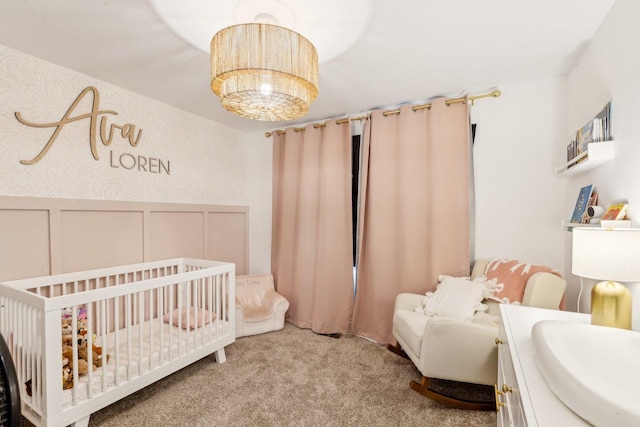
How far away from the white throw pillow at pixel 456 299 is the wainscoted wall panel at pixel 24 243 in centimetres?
263

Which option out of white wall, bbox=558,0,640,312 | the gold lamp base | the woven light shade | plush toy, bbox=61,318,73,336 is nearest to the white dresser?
the gold lamp base

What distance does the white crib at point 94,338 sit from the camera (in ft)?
4.72

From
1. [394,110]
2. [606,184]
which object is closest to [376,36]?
[394,110]

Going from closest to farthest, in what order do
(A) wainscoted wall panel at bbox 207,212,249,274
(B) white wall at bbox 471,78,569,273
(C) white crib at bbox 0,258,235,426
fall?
(C) white crib at bbox 0,258,235,426 → (B) white wall at bbox 471,78,569,273 → (A) wainscoted wall panel at bbox 207,212,249,274

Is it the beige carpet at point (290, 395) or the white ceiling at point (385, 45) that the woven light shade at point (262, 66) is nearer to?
the white ceiling at point (385, 45)

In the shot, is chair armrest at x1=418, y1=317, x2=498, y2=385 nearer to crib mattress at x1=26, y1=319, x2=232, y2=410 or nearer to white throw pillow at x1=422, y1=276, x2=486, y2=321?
white throw pillow at x1=422, y1=276, x2=486, y2=321

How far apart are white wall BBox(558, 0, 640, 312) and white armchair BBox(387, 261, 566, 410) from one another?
9.5 inches

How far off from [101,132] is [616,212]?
3.14 m

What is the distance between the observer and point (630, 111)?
1.35m

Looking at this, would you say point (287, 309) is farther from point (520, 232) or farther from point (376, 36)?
point (376, 36)

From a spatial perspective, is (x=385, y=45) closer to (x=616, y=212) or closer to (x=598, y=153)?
(x=598, y=153)

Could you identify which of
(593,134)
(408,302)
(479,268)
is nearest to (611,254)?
(593,134)

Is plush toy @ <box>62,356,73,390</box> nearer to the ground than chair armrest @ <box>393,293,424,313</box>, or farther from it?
nearer to the ground

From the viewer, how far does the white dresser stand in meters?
0.71
